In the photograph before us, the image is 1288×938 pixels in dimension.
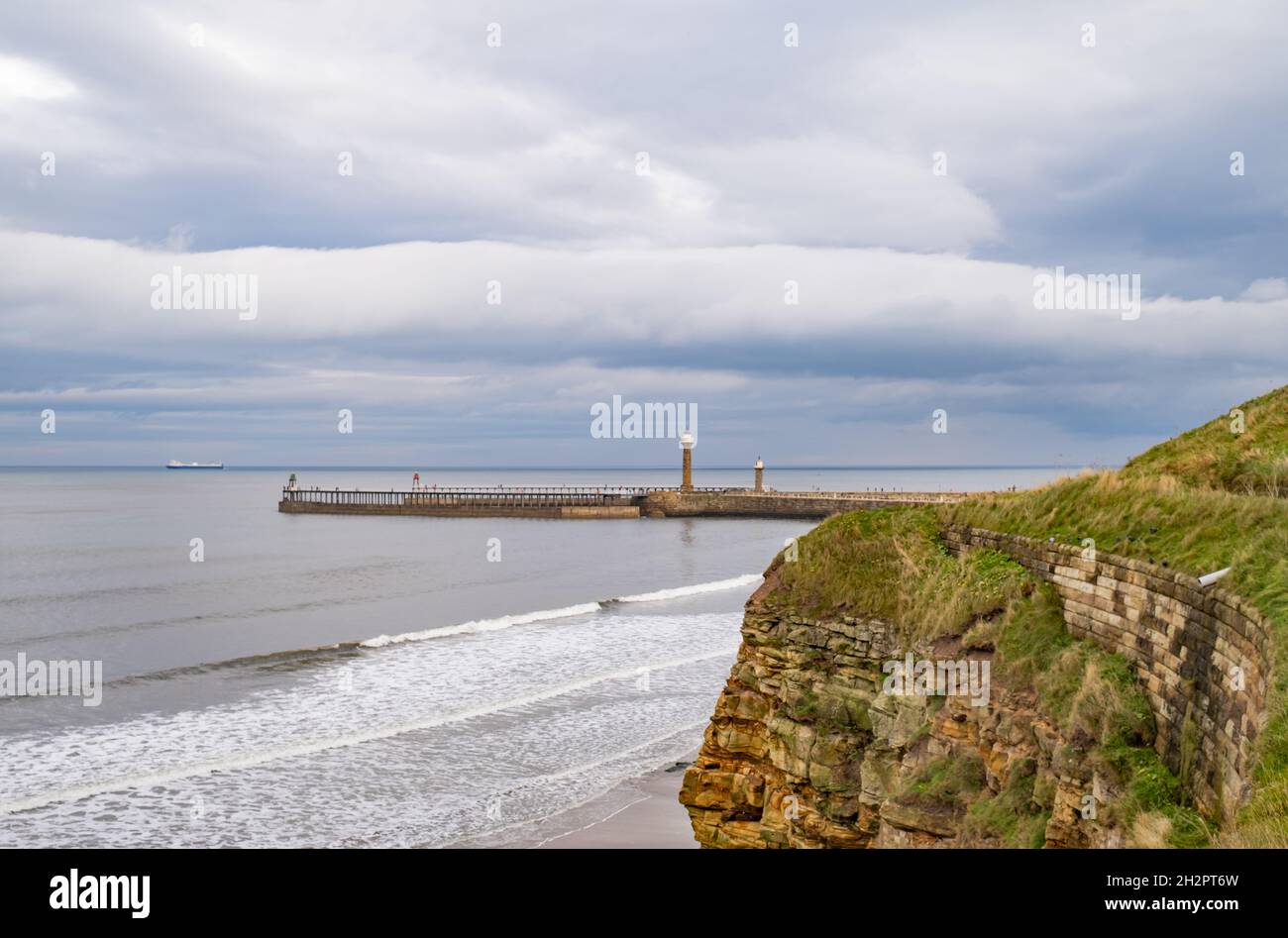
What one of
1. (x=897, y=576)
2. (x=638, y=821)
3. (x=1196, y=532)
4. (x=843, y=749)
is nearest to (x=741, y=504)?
(x=638, y=821)

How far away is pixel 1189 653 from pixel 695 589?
41.0 metres

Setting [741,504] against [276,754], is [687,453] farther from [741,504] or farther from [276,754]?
[276,754]

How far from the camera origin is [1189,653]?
374 inches

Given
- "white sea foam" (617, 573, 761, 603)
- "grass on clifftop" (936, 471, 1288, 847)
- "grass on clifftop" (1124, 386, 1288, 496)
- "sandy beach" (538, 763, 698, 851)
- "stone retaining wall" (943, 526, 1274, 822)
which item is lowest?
"sandy beach" (538, 763, 698, 851)

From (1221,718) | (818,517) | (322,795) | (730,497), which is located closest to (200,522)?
(730,497)

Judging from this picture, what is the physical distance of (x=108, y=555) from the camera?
217ft

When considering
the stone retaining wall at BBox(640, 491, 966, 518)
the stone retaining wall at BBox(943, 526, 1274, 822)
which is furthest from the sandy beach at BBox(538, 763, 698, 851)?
the stone retaining wall at BBox(640, 491, 966, 518)

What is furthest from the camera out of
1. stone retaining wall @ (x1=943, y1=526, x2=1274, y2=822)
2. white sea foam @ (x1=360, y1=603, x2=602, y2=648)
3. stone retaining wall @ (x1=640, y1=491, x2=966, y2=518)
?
stone retaining wall @ (x1=640, y1=491, x2=966, y2=518)

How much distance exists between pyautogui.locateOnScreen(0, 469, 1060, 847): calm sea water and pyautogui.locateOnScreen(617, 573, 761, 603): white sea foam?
7.8 inches

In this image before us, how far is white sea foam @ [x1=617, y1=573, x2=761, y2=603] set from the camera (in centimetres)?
4694

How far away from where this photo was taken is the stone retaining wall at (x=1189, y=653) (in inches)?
307

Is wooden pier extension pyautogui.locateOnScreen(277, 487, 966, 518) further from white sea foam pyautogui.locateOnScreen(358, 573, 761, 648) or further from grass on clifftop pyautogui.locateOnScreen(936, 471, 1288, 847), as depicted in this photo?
grass on clifftop pyautogui.locateOnScreen(936, 471, 1288, 847)
